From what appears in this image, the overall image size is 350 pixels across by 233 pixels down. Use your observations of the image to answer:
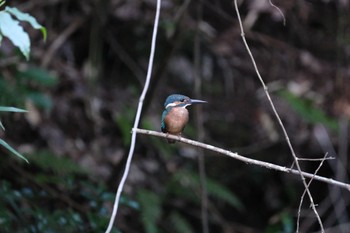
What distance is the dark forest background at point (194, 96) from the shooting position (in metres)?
5.32

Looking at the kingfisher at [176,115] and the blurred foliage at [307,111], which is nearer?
the kingfisher at [176,115]

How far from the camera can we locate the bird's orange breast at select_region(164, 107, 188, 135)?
10.00 feet

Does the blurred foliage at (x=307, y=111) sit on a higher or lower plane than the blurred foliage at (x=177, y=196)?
higher

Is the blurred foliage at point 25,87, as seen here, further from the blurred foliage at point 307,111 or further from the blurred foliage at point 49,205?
the blurred foliage at point 307,111

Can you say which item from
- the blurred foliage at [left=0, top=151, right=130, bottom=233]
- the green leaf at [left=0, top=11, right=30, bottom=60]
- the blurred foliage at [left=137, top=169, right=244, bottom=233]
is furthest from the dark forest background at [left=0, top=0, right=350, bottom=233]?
the green leaf at [left=0, top=11, right=30, bottom=60]

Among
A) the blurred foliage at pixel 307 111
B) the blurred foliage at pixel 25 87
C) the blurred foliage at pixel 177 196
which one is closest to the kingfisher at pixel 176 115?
the blurred foliage at pixel 25 87

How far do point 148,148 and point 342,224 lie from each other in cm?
211

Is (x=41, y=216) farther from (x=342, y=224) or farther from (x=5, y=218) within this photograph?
(x=342, y=224)

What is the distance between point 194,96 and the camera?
551cm

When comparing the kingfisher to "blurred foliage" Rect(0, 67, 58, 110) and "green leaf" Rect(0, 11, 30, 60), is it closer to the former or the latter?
"green leaf" Rect(0, 11, 30, 60)

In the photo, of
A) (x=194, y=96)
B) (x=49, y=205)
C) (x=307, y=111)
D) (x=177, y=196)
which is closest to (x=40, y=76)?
(x=49, y=205)

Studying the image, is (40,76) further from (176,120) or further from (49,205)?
(176,120)

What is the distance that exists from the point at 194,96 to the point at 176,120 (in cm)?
247

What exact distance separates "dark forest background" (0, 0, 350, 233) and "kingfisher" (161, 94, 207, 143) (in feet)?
Result: 5.67
